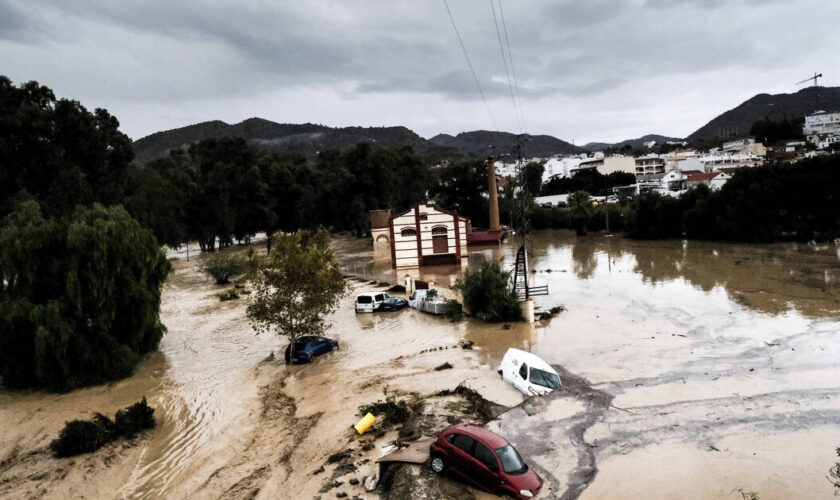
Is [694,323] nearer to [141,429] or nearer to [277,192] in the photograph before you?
[141,429]

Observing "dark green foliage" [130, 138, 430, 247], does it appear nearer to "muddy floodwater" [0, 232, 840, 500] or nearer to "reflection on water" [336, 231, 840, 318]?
"reflection on water" [336, 231, 840, 318]

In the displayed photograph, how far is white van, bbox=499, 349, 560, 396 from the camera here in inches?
627

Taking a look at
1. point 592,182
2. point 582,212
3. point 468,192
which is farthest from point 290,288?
point 592,182

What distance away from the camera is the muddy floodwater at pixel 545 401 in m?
11.6

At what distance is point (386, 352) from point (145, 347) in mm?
11373

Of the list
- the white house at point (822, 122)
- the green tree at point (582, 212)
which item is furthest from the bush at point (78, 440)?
the white house at point (822, 122)

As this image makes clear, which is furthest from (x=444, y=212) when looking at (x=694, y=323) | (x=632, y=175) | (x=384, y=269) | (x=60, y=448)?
(x=632, y=175)

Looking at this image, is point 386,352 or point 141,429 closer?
point 141,429

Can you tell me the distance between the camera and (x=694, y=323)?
24406 millimetres

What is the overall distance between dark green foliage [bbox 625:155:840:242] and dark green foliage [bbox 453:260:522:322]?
40369 mm

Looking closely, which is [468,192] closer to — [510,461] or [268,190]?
[268,190]

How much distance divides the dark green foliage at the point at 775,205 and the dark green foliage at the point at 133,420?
57035 millimetres

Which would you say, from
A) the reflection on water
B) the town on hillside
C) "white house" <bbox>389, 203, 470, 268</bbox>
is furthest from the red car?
the town on hillside

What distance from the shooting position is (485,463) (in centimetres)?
1018
